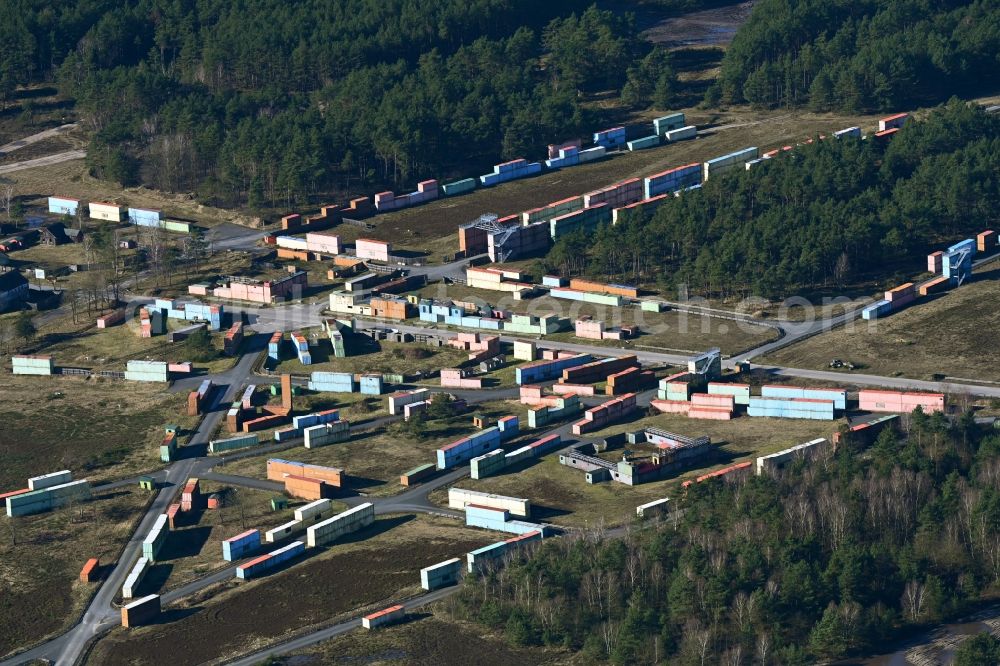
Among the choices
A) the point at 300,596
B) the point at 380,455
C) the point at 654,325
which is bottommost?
the point at 300,596

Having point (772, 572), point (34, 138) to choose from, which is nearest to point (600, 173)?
point (34, 138)

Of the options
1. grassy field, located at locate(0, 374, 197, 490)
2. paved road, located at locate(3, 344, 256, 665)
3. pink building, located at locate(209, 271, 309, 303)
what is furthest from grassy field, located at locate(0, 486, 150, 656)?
pink building, located at locate(209, 271, 309, 303)

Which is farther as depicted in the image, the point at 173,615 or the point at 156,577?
the point at 156,577

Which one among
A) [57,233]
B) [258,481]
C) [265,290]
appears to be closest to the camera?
[258,481]

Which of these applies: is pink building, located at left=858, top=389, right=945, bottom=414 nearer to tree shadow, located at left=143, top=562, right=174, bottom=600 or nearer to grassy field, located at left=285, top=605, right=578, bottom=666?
grassy field, located at left=285, top=605, right=578, bottom=666

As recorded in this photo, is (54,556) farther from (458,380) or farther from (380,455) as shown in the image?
(458,380)

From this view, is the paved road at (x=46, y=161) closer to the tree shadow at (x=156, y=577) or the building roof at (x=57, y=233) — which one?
the building roof at (x=57, y=233)
